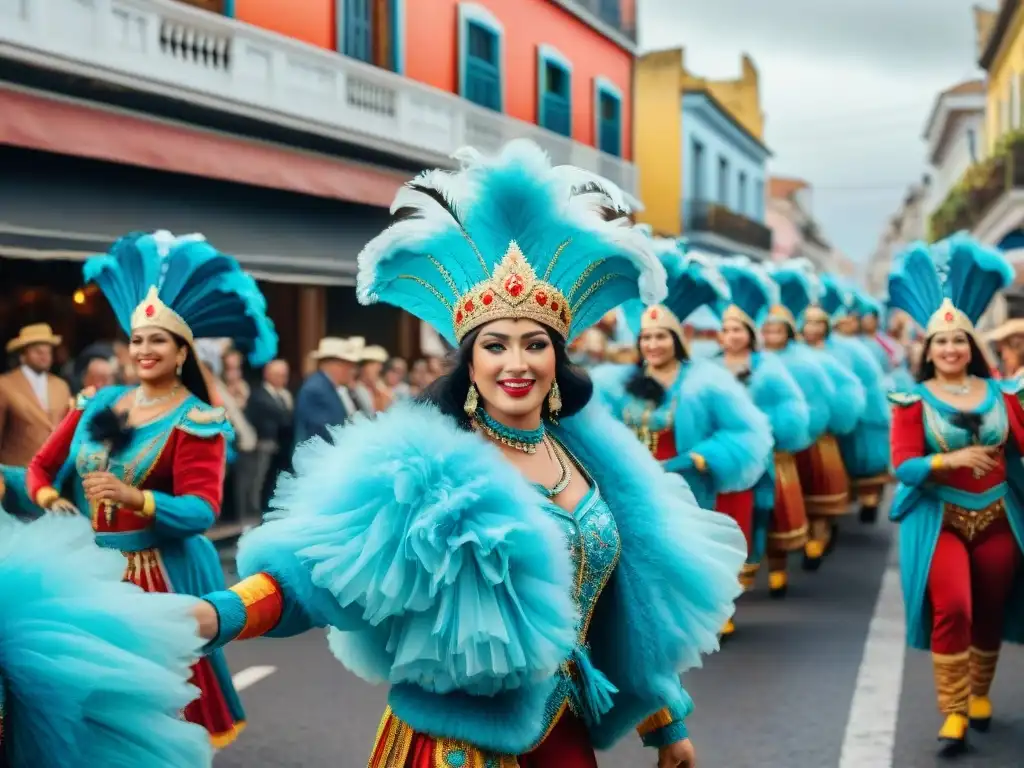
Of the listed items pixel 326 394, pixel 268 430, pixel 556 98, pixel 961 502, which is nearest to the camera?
pixel 961 502

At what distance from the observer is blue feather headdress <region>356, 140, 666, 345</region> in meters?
3.31

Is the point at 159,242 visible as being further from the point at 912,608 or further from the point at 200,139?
the point at 200,139

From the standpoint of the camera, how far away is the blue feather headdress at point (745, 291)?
9867 millimetres

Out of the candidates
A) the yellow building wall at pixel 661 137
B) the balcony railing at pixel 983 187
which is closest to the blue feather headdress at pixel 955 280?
the balcony railing at pixel 983 187

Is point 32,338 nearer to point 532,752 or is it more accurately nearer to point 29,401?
point 29,401

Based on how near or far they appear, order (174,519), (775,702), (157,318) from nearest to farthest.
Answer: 1. (174,519)
2. (157,318)
3. (775,702)

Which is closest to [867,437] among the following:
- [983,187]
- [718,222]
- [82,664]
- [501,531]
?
[501,531]

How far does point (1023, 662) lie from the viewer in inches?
309

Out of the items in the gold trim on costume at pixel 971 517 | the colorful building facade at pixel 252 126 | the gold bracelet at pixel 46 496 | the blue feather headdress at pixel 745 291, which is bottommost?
the gold trim on costume at pixel 971 517

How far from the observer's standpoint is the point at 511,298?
10.8 feet

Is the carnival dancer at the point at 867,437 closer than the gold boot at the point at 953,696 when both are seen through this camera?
No

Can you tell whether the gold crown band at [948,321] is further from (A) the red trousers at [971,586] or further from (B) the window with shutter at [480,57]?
(B) the window with shutter at [480,57]

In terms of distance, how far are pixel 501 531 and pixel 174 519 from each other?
2608mm

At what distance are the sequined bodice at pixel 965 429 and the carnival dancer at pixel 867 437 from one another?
666cm
